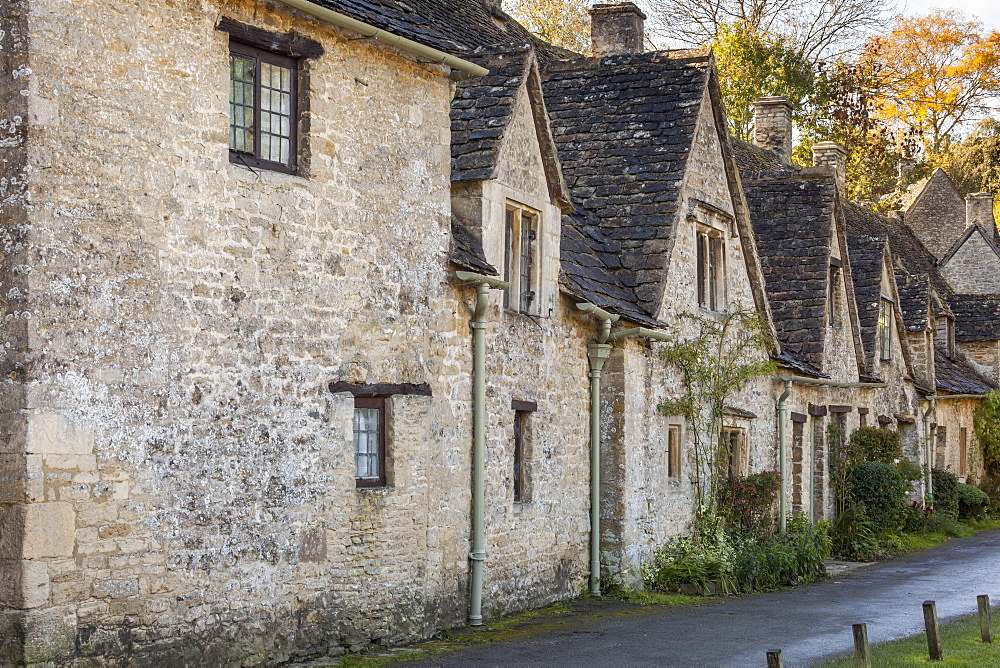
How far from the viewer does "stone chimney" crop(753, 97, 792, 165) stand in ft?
115

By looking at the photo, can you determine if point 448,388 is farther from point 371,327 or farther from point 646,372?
point 646,372

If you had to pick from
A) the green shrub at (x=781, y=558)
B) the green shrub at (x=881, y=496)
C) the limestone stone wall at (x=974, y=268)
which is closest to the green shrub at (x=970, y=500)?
the green shrub at (x=881, y=496)

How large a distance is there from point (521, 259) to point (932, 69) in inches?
1512

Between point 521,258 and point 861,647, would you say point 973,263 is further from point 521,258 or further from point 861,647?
point 861,647

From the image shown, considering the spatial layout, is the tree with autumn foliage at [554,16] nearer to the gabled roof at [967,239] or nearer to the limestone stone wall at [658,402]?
the gabled roof at [967,239]

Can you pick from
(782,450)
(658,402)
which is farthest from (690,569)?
(782,450)

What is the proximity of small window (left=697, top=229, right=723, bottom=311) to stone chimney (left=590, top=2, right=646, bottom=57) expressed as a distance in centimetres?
474

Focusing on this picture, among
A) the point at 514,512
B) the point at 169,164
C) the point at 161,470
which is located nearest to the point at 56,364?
the point at 161,470

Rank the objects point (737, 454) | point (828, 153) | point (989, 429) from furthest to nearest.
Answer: point (989, 429), point (828, 153), point (737, 454)

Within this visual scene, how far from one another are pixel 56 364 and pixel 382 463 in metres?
3.75

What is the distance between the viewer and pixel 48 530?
8930mm

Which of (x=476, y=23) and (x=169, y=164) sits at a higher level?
(x=476, y=23)

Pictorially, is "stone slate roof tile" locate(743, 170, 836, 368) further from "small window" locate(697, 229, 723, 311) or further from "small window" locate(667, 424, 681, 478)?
"small window" locate(667, 424, 681, 478)

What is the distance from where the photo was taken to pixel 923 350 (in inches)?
1329
